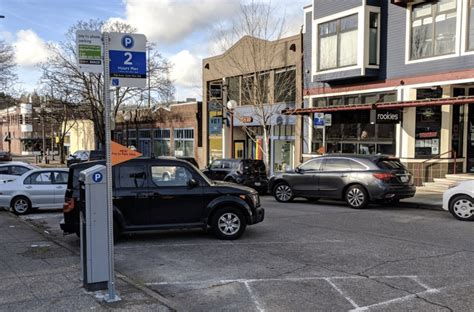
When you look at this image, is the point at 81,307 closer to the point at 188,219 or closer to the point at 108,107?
the point at 108,107

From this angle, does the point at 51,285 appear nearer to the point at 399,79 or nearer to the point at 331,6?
the point at 399,79

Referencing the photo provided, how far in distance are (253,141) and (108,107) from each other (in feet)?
82.1

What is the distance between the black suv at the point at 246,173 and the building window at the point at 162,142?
62.6 feet

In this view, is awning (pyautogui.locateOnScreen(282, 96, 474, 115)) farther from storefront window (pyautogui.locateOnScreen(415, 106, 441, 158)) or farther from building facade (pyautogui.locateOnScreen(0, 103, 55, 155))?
building facade (pyautogui.locateOnScreen(0, 103, 55, 155))

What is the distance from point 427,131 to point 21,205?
48.9 feet

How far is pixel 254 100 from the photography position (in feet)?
85.3

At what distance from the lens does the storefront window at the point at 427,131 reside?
1870 cm

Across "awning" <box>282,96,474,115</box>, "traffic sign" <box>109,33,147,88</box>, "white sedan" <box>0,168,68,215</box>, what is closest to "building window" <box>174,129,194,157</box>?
"awning" <box>282,96,474,115</box>

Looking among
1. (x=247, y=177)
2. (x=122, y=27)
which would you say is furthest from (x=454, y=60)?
(x=122, y=27)

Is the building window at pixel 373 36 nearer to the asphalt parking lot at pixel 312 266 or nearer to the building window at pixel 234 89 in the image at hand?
the asphalt parking lot at pixel 312 266

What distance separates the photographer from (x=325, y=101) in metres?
23.1

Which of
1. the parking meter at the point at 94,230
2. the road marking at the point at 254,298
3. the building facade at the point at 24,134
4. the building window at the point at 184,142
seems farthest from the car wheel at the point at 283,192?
the building facade at the point at 24,134

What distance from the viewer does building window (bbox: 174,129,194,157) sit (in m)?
36.0

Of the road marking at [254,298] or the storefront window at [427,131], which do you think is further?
the storefront window at [427,131]
